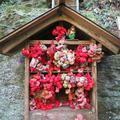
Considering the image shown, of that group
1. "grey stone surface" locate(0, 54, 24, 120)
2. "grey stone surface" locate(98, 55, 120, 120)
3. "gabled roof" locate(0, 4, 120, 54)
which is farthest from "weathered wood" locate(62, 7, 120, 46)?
"grey stone surface" locate(0, 54, 24, 120)

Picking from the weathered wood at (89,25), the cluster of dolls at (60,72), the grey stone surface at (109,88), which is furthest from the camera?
the grey stone surface at (109,88)

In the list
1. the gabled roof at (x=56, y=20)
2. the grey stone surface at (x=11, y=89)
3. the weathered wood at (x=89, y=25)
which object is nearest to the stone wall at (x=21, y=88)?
the grey stone surface at (x=11, y=89)

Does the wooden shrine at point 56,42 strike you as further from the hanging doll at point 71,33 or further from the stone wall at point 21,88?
the stone wall at point 21,88

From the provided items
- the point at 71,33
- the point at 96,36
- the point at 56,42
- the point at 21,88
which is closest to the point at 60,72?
the point at 56,42

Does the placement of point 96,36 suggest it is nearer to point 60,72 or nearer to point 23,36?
point 60,72

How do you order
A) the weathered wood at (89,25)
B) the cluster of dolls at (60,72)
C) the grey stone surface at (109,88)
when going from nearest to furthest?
the weathered wood at (89,25) < the cluster of dolls at (60,72) < the grey stone surface at (109,88)

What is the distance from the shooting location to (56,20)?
435cm

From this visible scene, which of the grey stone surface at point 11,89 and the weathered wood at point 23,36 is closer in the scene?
the weathered wood at point 23,36

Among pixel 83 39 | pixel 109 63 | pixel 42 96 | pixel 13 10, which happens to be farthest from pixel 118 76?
pixel 13 10

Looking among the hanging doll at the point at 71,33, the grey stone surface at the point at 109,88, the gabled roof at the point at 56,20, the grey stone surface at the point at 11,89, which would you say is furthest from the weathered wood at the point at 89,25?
the grey stone surface at the point at 11,89

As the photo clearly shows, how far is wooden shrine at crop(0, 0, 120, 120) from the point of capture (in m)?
4.25

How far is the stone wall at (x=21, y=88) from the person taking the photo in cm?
529

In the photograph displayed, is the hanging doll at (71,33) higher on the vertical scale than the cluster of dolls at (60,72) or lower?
higher

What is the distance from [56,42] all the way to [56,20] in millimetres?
242
